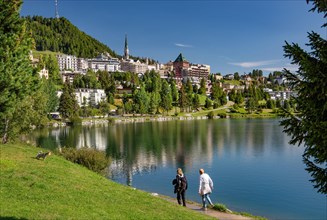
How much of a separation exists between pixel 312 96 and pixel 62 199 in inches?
405

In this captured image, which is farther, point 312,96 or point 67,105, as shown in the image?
point 67,105

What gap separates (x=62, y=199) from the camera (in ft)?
45.1

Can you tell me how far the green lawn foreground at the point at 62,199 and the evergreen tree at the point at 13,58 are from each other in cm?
404

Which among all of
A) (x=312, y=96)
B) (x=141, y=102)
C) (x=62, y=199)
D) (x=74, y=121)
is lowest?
(x=74, y=121)

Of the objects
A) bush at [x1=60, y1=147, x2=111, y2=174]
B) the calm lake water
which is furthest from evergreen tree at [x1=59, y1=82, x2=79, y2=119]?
bush at [x1=60, y1=147, x2=111, y2=174]

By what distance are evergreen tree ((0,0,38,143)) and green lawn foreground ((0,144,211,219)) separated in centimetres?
404

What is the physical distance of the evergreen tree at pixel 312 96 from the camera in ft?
26.7

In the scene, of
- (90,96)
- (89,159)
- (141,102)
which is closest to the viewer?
(89,159)

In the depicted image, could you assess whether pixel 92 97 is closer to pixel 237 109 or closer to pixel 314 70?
pixel 237 109

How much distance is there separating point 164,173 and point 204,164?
671 cm

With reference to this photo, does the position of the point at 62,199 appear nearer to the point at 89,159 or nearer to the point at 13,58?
the point at 13,58

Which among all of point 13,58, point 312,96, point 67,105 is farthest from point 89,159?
point 67,105

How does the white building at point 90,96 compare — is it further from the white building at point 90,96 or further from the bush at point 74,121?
the bush at point 74,121

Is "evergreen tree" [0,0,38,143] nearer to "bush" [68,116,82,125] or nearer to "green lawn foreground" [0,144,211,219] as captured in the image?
"green lawn foreground" [0,144,211,219]
